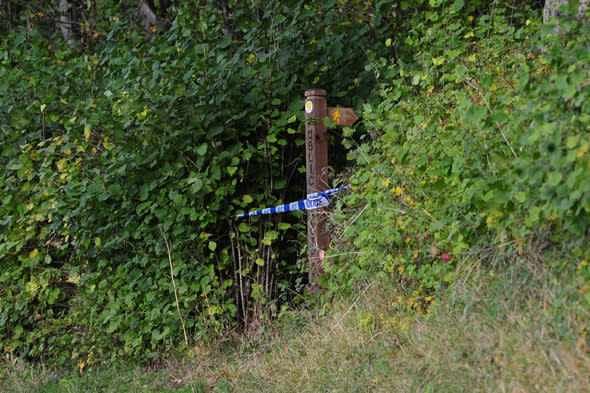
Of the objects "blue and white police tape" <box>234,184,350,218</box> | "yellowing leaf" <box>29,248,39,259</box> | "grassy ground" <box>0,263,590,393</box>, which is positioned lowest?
"grassy ground" <box>0,263,590,393</box>

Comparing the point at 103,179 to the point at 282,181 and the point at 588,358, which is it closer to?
the point at 282,181

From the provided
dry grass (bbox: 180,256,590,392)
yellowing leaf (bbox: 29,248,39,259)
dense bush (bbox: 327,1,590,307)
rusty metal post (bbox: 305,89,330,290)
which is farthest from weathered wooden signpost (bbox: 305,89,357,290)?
yellowing leaf (bbox: 29,248,39,259)

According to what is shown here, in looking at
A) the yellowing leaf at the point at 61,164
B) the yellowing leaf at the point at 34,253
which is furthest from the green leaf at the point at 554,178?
the yellowing leaf at the point at 34,253

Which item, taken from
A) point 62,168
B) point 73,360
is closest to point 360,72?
point 62,168

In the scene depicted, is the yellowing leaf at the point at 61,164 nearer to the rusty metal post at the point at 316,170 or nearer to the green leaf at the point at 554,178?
the rusty metal post at the point at 316,170

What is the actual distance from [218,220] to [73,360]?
2.40 meters

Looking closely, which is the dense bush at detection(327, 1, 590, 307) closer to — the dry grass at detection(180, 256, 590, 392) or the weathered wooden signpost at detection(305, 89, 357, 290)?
the dry grass at detection(180, 256, 590, 392)

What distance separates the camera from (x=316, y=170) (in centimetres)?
623

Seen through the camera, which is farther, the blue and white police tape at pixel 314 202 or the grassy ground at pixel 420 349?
the blue and white police tape at pixel 314 202

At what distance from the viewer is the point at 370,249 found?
5.23 m

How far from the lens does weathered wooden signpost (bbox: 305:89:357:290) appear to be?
6136 mm

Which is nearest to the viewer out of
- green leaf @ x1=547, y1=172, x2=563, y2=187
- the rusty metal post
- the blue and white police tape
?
green leaf @ x1=547, y1=172, x2=563, y2=187

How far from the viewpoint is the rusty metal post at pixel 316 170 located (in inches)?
241

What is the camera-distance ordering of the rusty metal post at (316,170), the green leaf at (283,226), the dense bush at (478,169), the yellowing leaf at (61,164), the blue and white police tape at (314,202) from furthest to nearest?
the yellowing leaf at (61,164) < the green leaf at (283,226) < the rusty metal post at (316,170) < the blue and white police tape at (314,202) < the dense bush at (478,169)
